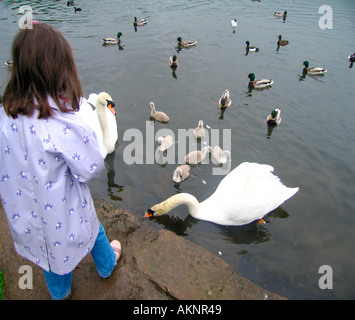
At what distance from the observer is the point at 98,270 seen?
3236 mm

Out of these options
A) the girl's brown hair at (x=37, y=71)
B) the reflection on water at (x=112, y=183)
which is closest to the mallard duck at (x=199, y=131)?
the reflection on water at (x=112, y=183)

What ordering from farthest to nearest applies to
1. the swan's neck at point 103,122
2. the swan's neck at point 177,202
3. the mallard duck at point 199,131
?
the mallard duck at point 199,131 < the swan's neck at point 103,122 < the swan's neck at point 177,202

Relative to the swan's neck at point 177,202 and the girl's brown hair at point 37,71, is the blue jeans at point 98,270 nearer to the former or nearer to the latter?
the girl's brown hair at point 37,71

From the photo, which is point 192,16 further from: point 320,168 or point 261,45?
point 320,168

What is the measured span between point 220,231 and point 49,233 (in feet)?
10.8

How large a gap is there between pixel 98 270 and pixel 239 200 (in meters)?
2.46

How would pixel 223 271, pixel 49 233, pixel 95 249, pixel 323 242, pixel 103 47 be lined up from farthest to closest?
pixel 103 47 → pixel 323 242 → pixel 223 271 → pixel 95 249 → pixel 49 233

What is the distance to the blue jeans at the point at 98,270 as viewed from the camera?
2698mm

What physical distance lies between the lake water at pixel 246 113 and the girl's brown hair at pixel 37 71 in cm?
345

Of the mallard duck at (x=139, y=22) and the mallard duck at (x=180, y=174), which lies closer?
the mallard duck at (x=180, y=174)

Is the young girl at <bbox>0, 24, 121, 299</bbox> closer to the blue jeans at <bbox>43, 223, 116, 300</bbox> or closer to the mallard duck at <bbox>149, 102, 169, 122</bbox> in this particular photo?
the blue jeans at <bbox>43, 223, 116, 300</bbox>

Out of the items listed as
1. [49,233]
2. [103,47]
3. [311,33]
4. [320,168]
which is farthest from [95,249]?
[311,33]

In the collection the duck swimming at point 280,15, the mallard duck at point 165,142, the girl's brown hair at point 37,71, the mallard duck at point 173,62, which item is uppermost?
the girl's brown hair at point 37,71

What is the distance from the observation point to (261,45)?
43.2 feet
